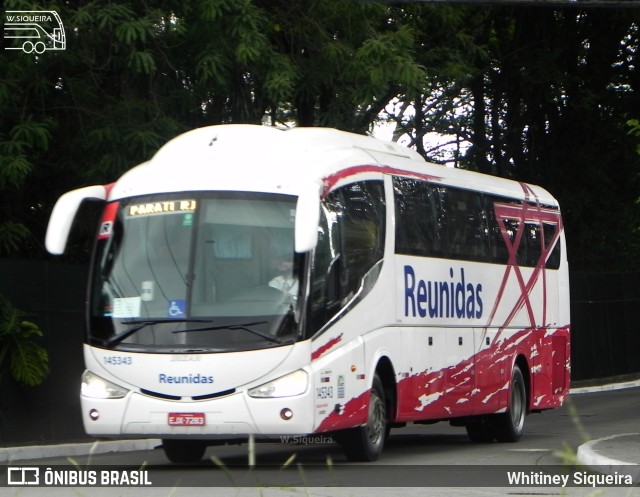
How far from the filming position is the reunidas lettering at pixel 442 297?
14883mm

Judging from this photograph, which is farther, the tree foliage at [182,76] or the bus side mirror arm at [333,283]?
the tree foliage at [182,76]

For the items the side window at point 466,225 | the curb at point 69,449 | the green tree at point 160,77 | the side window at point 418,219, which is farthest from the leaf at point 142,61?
the curb at point 69,449

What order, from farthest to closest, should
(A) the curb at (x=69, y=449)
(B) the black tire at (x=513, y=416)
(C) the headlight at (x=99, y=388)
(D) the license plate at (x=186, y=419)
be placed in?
1. (B) the black tire at (x=513, y=416)
2. (A) the curb at (x=69, y=449)
3. (C) the headlight at (x=99, y=388)
4. (D) the license plate at (x=186, y=419)

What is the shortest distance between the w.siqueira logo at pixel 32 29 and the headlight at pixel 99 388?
219 inches

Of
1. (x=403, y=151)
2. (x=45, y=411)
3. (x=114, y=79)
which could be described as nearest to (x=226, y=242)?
(x=403, y=151)

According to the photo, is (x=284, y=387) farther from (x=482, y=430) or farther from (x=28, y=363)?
(x=482, y=430)

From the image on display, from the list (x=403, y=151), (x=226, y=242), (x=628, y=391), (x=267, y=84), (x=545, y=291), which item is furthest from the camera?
(x=628, y=391)

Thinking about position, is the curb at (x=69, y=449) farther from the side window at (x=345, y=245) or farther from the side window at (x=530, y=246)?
the side window at (x=530, y=246)

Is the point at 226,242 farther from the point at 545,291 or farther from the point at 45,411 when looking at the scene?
the point at 545,291

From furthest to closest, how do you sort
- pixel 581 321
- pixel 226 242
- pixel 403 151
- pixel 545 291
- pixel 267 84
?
1. pixel 581 321
2. pixel 545 291
3. pixel 267 84
4. pixel 403 151
5. pixel 226 242

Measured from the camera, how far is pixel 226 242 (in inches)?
499

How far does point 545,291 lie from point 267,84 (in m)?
5.07

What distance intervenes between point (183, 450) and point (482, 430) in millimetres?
5287

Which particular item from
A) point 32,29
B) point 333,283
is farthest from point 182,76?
point 333,283
